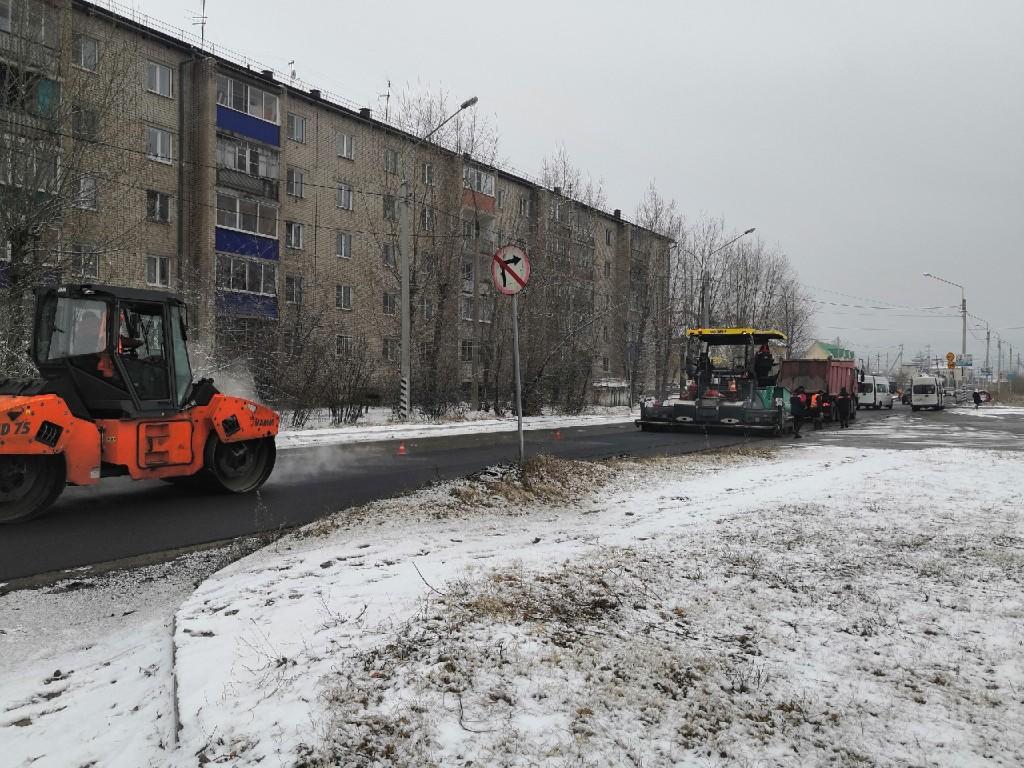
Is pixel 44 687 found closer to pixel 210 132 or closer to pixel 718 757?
pixel 718 757

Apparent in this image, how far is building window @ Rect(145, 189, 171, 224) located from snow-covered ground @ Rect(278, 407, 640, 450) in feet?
44.3

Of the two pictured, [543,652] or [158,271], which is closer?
[543,652]

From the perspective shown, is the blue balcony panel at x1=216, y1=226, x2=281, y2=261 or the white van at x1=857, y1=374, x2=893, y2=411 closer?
the blue balcony panel at x1=216, y1=226, x2=281, y2=261

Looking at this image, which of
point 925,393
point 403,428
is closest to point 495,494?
point 403,428

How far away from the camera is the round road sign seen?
8.93m

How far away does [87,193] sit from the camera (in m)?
17.7

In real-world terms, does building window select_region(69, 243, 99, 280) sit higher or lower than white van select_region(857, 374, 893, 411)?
higher

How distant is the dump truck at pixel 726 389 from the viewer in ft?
67.0

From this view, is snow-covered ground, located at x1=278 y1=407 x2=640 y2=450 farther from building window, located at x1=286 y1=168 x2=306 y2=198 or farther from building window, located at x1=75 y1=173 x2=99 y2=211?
building window, located at x1=286 y1=168 x2=306 y2=198

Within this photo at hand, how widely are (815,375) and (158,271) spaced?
2761 cm

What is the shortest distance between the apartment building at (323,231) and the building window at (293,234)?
0.23 feet

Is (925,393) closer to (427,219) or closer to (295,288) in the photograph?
(427,219)

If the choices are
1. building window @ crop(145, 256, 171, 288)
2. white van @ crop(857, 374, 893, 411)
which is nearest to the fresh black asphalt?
building window @ crop(145, 256, 171, 288)

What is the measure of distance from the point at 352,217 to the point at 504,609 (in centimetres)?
3812
